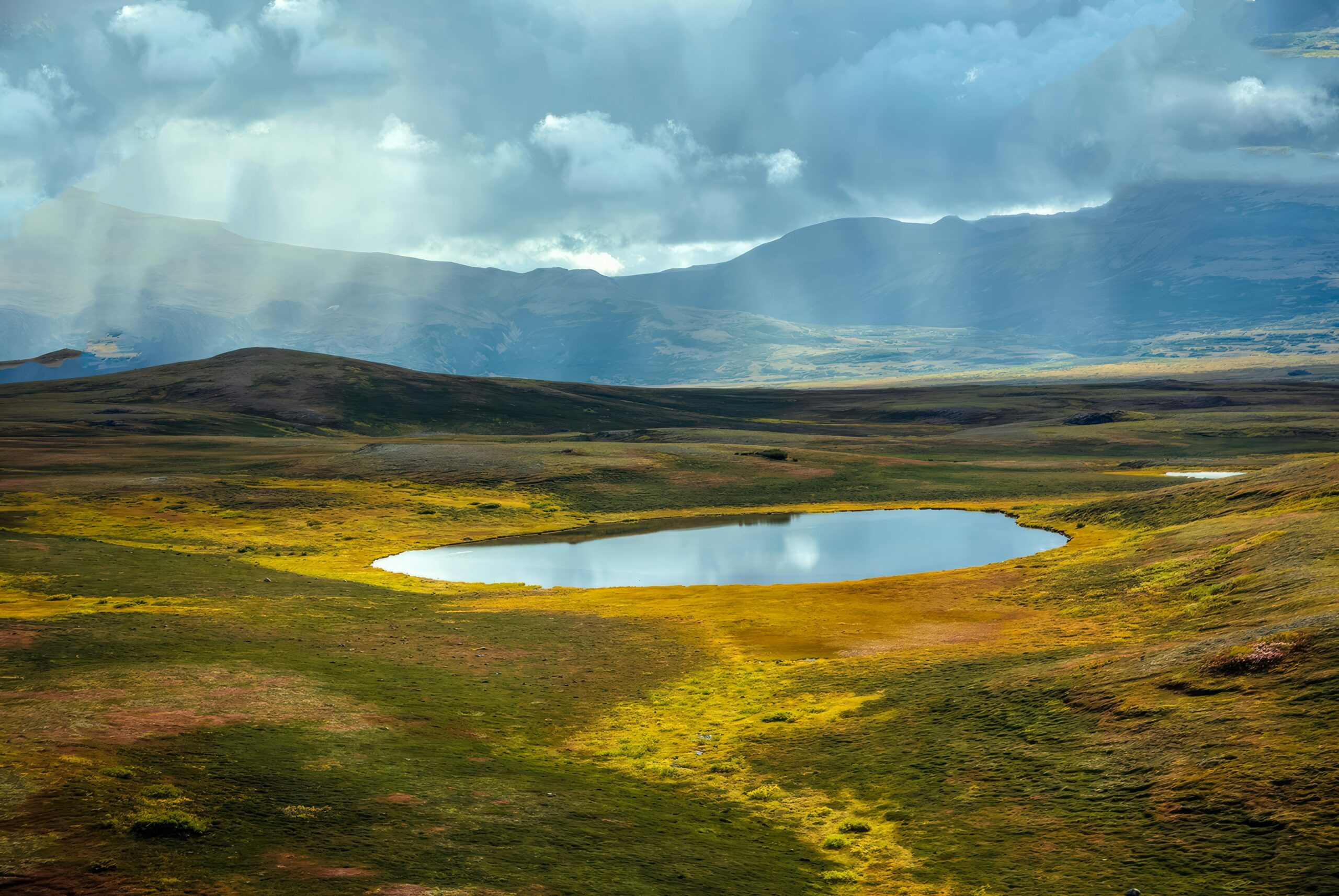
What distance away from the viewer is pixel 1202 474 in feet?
405

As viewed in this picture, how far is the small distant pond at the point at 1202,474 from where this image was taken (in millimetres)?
119438

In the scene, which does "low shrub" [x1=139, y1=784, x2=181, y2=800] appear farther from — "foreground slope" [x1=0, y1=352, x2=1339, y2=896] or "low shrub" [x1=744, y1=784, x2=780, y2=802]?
"low shrub" [x1=744, y1=784, x2=780, y2=802]

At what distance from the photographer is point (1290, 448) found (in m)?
149

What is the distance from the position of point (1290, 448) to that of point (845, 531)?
99382mm

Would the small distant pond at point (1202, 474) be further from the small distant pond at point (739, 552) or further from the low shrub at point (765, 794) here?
the low shrub at point (765, 794)

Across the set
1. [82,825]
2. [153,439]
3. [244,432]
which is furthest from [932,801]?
[244,432]

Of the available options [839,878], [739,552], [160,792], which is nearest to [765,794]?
[839,878]

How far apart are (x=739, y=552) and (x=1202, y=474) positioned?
76.0 meters

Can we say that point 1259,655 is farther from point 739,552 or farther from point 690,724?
point 739,552

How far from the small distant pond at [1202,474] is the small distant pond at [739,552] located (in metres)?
35.4

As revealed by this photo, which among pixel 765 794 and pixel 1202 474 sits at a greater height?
pixel 1202 474

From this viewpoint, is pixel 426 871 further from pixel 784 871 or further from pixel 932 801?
pixel 932 801

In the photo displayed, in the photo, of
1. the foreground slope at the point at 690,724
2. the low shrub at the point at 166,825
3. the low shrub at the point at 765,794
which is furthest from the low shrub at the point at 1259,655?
the low shrub at the point at 166,825

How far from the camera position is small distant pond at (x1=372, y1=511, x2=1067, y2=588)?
239ft
